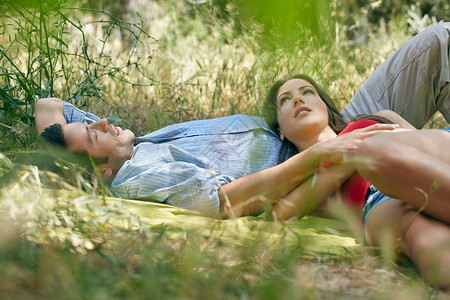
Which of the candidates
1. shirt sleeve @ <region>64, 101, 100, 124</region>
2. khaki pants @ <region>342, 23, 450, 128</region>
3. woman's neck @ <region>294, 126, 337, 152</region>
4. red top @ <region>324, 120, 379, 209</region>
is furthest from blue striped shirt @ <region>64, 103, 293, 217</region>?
khaki pants @ <region>342, 23, 450, 128</region>

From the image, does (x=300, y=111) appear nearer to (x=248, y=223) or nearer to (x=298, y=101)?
(x=298, y=101)

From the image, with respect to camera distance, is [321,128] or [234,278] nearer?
[234,278]

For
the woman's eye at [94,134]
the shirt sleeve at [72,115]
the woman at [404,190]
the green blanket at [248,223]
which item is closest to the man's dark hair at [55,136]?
the woman's eye at [94,134]

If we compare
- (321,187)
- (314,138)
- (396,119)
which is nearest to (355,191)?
(321,187)

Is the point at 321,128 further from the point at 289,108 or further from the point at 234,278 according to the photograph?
the point at 234,278

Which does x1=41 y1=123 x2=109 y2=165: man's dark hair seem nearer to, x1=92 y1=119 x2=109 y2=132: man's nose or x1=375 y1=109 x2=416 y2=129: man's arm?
x1=92 y1=119 x2=109 y2=132: man's nose

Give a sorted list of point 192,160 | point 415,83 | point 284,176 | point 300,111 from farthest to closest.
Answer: point 415,83 < point 300,111 < point 192,160 < point 284,176

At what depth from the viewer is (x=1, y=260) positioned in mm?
1251

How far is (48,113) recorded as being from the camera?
2682mm

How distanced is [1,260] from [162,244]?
0.41 metres

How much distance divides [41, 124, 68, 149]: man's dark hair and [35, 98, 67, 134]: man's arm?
0.17 metres

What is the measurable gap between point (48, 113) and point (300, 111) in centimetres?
132

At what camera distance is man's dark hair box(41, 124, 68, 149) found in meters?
2.45

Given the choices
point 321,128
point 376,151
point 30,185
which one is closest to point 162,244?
point 30,185
